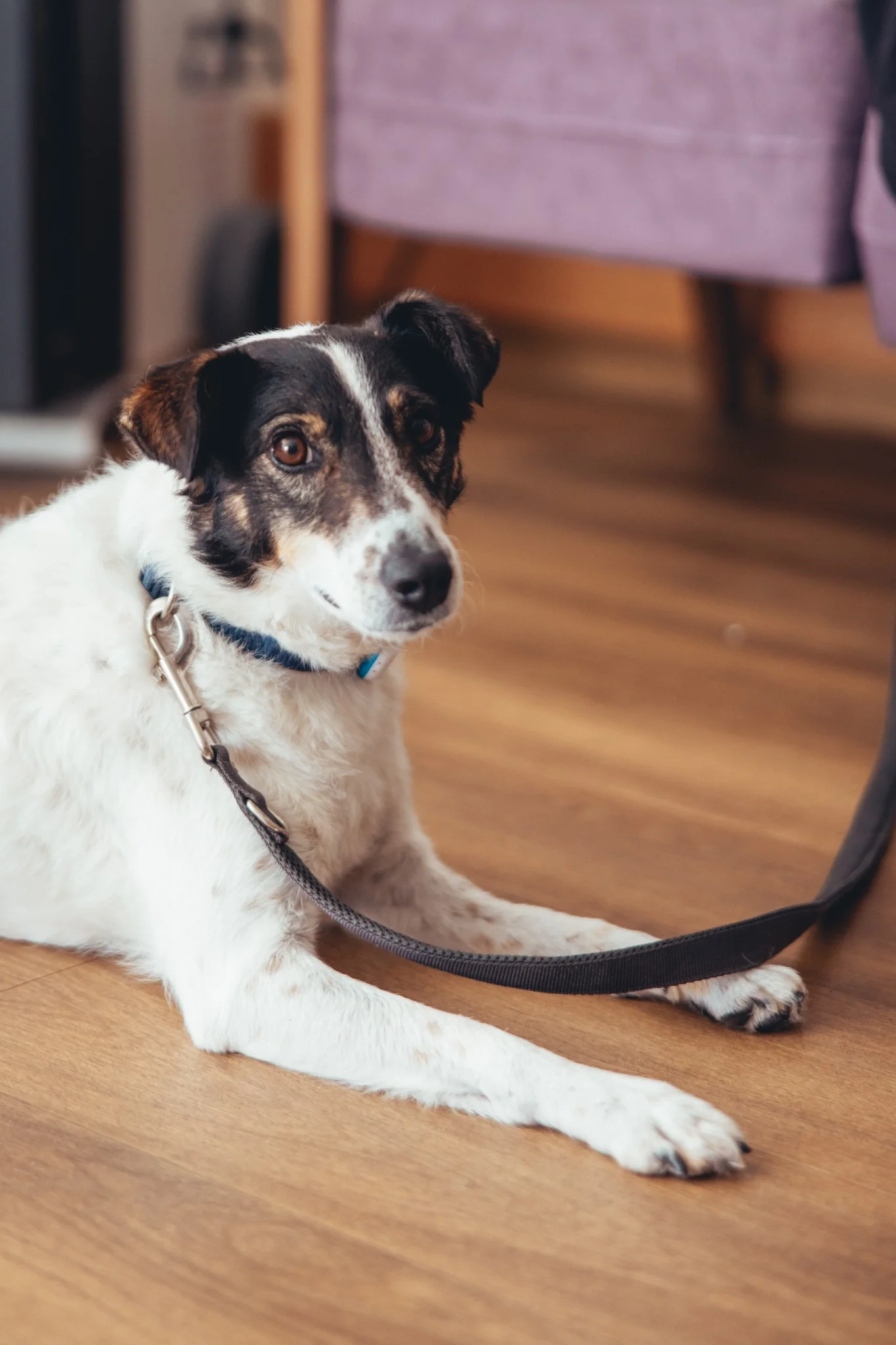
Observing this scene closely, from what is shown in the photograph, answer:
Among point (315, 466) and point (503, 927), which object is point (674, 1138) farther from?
point (315, 466)

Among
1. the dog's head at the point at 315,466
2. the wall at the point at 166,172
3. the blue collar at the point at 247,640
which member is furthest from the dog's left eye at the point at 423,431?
the wall at the point at 166,172

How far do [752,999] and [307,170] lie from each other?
2.40m

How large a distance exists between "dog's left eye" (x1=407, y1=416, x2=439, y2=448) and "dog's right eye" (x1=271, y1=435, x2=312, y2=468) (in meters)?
0.11

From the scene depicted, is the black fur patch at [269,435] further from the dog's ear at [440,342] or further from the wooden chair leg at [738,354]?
the wooden chair leg at [738,354]

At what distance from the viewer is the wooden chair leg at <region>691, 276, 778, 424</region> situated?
3988mm

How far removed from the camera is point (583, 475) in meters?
3.64

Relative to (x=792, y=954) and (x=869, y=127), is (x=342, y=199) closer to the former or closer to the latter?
(x=869, y=127)

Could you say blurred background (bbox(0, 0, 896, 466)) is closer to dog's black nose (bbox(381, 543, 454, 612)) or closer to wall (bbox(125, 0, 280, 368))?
wall (bbox(125, 0, 280, 368))

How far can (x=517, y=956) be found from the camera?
1449 mm

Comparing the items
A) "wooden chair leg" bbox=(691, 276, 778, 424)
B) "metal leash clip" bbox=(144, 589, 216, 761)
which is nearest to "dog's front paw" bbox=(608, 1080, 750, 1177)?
"metal leash clip" bbox=(144, 589, 216, 761)

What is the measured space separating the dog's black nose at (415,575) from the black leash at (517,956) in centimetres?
24

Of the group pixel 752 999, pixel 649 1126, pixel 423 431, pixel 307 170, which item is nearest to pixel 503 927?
pixel 752 999

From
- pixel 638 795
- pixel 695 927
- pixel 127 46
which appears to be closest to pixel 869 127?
pixel 638 795

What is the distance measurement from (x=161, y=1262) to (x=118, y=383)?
2.93 m
